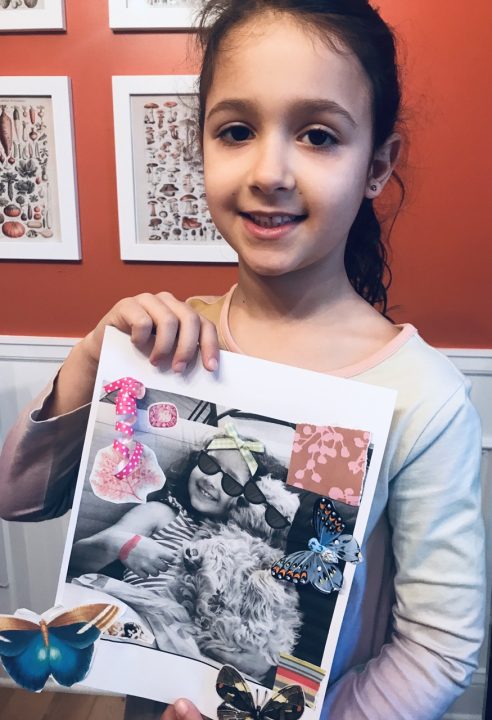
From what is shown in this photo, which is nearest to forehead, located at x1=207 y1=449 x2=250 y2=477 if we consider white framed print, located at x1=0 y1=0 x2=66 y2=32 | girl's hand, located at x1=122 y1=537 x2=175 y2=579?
girl's hand, located at x1=122 y1=537 x2=175 y2=579

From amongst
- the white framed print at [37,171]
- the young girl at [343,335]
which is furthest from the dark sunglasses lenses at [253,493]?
the white framed print at [37,171]

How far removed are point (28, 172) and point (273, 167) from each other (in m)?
0.91

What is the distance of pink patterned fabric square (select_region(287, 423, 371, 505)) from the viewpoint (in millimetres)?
508

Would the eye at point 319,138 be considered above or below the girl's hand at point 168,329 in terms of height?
above

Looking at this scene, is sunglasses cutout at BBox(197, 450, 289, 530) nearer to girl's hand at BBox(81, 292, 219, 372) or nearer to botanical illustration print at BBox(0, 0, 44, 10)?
girl's hand at BBox(81, 292, 219, 372)

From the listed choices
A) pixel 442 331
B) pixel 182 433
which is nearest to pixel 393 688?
pixel 182 433

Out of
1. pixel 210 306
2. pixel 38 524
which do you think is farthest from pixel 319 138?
pixel 38 524

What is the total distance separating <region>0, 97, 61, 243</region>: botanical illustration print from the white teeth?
836 mm

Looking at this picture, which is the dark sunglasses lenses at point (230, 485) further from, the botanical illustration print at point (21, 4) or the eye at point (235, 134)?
the botanical illustration print at point (21, 4)

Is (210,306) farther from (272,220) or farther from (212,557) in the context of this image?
(212,557)

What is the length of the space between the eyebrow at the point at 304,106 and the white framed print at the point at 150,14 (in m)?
0.68

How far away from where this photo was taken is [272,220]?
0.55 metres

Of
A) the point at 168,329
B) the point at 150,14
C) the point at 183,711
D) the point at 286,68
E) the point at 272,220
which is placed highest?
the point at 150,14

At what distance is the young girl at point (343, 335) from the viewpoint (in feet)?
1.73
